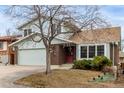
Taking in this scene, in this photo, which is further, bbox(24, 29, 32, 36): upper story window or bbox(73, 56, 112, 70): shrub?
bbox(24, 29, 32, 36): upper story window

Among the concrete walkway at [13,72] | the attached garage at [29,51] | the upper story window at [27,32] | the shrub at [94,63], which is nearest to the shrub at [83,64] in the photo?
the shrub at [94,63]

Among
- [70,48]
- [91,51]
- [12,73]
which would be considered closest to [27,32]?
[70,48]

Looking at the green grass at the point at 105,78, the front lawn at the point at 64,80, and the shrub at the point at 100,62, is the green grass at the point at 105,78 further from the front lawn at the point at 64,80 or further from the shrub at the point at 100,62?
the shrub at the point at 100,62

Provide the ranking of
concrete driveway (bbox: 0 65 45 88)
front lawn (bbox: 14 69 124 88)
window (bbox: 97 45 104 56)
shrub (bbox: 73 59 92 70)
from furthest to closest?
1. window (bbox: 97 45 104 56)
2. shrub (bbox: 73 59 92 70)
3. concrete driveway (bbox: 0 65 45 88)
4. front lawn (bbox: 14 69 124 88)

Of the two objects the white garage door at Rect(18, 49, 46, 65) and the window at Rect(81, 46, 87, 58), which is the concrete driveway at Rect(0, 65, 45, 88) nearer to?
the white garage door at Rect(18, 49, 46, 65)

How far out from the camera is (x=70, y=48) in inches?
850

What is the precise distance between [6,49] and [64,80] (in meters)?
7.69

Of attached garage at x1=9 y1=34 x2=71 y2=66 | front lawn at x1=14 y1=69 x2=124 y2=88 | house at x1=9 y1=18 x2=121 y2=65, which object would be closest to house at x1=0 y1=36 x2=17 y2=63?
attached garage at x1=9 y1=34 x2=71 y2=66

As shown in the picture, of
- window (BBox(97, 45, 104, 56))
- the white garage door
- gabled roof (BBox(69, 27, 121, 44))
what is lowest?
the white garage door

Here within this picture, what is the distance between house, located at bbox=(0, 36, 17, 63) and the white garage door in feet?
2.54

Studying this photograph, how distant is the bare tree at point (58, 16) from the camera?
58.1ft

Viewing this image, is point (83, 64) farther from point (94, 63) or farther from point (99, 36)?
point (99, 36)

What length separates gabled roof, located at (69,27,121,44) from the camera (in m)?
19.5
